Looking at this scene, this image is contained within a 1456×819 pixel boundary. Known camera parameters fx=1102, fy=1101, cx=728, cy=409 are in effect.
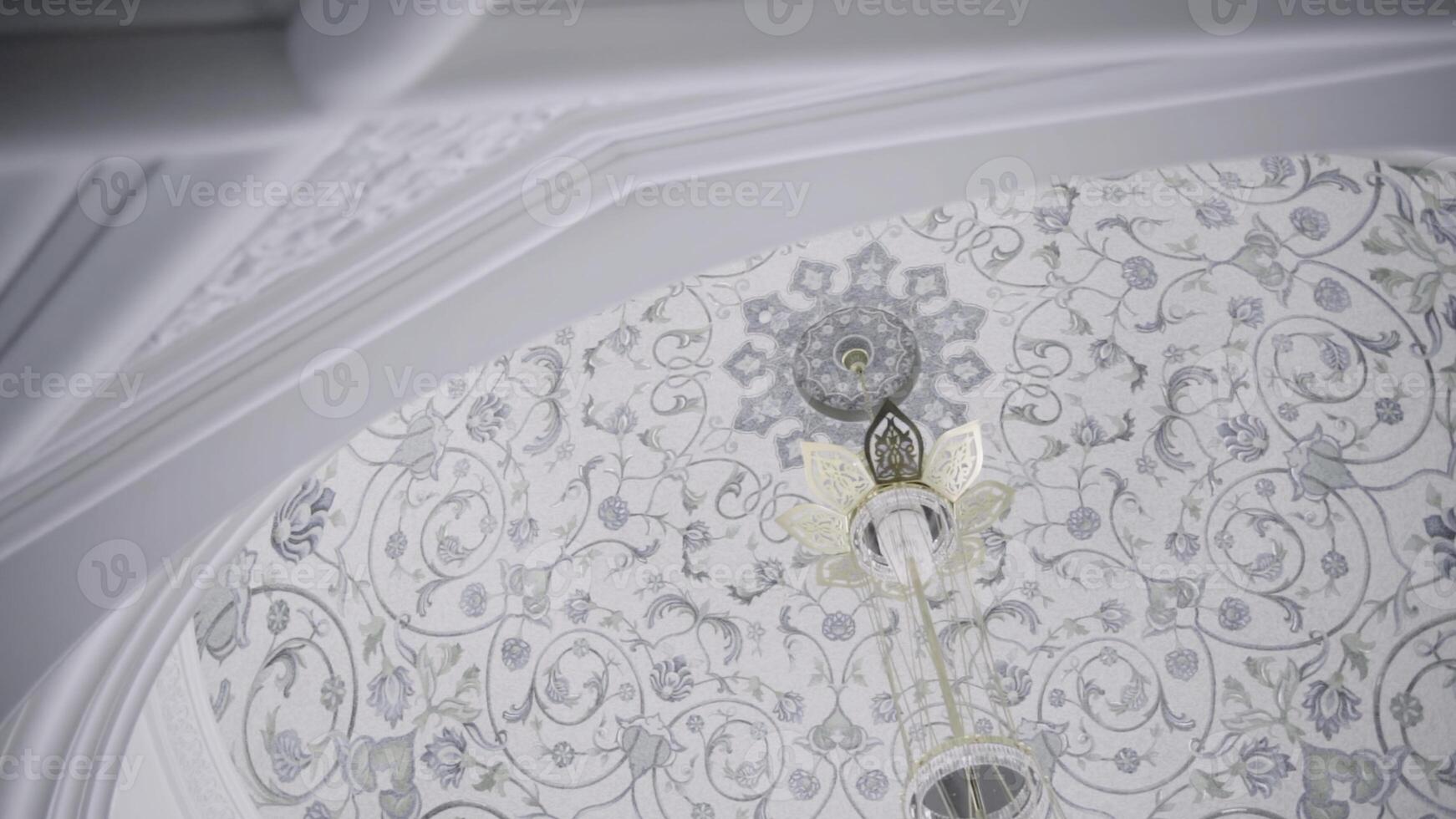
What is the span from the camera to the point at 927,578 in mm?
3076

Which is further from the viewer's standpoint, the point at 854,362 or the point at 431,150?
the point at 854,362

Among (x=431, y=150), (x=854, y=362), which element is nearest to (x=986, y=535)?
(x=854, y=362)

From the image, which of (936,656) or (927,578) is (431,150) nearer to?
(936,656)

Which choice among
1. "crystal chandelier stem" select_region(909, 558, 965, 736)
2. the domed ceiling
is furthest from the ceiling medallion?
"crystal chandelier stem" select_region(909, 558, 965, 736)

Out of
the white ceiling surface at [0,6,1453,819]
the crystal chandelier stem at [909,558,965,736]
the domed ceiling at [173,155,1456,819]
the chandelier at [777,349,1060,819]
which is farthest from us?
the domed ceiling at [173,155,1456,819]

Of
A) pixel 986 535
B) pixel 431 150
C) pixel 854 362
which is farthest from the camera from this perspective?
pixel 986 535

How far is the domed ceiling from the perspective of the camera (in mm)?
3221

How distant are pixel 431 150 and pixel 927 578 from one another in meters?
2.42

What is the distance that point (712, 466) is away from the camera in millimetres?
3514

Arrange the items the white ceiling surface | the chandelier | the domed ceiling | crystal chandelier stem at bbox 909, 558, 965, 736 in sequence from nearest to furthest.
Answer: the white ceiling surface, the chandelier, crystal chandelier stem at bbox 909, 558, 965, 736, the domed ceiling

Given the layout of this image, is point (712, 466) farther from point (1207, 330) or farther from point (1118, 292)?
point (1207, 330)

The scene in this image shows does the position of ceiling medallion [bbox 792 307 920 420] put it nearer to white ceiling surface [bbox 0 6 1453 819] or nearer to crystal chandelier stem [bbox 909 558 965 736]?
crystal chandelier stem [bbox 909 558 965 736]

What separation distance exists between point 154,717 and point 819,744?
202 centimetres

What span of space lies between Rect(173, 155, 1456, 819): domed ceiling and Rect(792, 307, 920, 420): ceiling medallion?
0.02m
